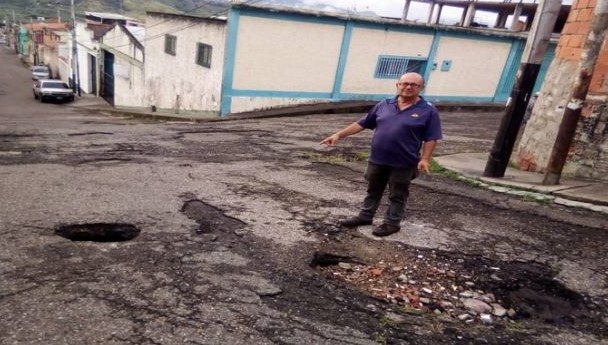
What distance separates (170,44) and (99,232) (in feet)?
54.5

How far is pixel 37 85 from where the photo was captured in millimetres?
27250

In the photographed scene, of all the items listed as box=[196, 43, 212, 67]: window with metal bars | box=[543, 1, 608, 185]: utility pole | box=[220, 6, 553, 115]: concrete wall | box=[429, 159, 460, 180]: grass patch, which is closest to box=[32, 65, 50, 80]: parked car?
box=[196, 43, 212, 67]: window with metal bars

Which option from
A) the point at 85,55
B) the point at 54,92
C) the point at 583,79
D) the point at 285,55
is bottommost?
the point at 54,92

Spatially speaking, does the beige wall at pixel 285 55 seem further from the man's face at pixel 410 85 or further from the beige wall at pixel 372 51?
the man's face at pixel 410 85

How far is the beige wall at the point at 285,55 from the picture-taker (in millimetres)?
14297

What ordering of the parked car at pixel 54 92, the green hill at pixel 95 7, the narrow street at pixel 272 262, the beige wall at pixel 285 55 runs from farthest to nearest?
the green hill at pixel 95 7, the parked car at pixel 54 92, the beige wall at pixel 285 55, the narrow street at pixel 272 262

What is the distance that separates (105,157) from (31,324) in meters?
4.82

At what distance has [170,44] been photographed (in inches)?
738

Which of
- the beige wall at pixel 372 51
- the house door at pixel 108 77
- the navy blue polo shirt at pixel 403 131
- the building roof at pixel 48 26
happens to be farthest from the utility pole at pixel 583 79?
the building roof at pixel 48 26

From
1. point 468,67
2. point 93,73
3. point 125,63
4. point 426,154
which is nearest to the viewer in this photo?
point 426,154

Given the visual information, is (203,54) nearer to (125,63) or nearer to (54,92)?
(125,63)

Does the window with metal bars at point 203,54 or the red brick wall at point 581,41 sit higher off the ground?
the red brick wall at point 581,41

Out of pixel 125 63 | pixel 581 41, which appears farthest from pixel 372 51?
pixel 125 63

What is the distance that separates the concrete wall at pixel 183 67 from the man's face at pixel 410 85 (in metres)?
11.9
